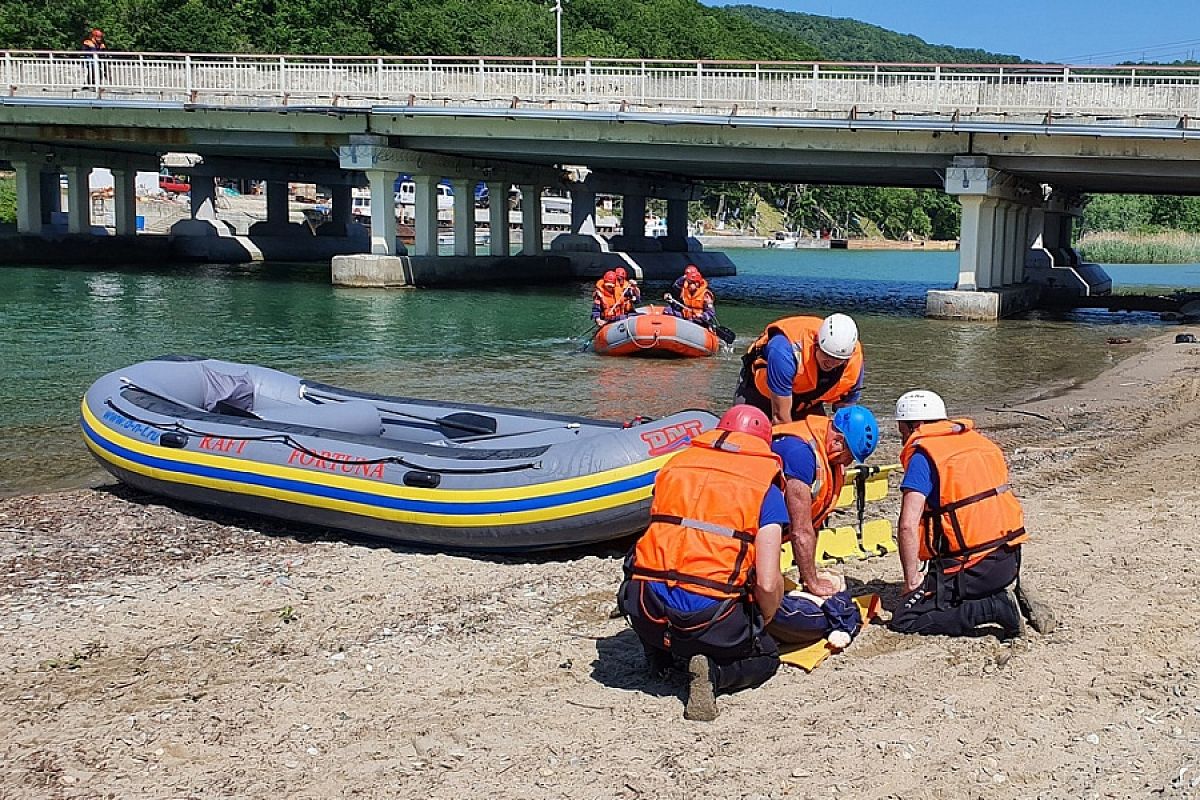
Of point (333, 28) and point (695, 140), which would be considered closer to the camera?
point (695, 140)

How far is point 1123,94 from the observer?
88.1 feet

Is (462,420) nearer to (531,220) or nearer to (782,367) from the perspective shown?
(782,367)

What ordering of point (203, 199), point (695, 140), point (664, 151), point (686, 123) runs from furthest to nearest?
point (203, 199) → point (664, 151) → point (695, 140) → point (686, 123)

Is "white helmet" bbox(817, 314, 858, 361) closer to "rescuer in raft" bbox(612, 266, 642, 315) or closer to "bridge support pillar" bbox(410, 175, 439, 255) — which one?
"rescuer in raft" bbox(612, 266, 642, 315)

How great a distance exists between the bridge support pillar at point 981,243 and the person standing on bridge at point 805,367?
23354 millimetres

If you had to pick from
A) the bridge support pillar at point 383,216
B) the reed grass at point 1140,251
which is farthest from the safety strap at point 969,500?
the reed grass at point 1140,251

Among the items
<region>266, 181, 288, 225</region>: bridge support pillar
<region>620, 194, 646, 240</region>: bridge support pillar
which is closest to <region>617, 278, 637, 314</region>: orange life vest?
<region>620, 194, 646, 240</region>: bridge support pillar

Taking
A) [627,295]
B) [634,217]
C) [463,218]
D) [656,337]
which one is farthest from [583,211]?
[656,337]

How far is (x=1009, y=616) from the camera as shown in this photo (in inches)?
239

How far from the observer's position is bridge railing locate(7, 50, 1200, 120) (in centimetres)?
2711

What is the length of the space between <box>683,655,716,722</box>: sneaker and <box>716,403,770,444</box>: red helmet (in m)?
0.98

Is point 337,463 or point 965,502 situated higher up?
point 965,502

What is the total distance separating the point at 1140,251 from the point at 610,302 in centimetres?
5252

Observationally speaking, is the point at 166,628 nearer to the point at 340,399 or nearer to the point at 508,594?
the point at 508,594
